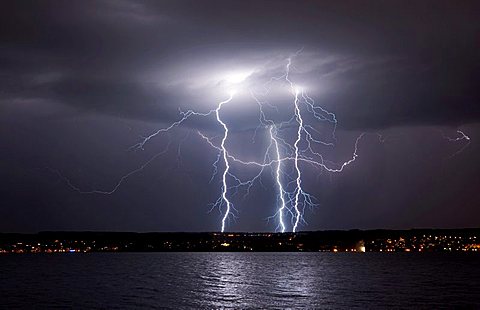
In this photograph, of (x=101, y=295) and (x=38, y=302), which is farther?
(x=101, y=295)

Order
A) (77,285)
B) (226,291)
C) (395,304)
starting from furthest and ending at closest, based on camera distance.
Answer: (77,285) → (226,291) → (395,304)

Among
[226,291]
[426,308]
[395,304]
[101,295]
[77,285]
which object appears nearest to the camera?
[426,308]

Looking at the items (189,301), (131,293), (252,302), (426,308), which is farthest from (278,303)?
(131,293)

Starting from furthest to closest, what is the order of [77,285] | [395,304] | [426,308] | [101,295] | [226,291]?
[77,285], [226,291], [101,295], [395,304], [426,308]

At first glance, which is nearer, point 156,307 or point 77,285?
point 156,307

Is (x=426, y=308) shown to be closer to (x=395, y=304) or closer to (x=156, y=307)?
(x=395, y=304)

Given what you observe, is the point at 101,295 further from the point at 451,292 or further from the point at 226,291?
the point at 451,292

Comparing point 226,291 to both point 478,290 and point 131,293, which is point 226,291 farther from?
point 478,290

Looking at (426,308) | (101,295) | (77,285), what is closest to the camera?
(426,308)

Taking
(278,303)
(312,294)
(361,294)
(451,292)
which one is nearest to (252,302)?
(278,303)
